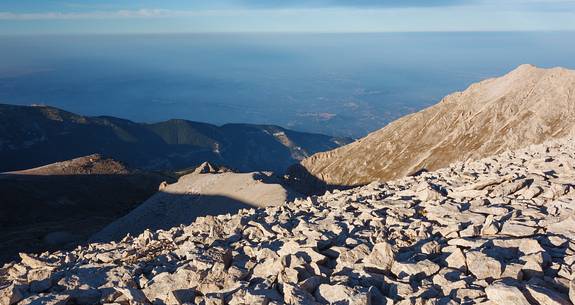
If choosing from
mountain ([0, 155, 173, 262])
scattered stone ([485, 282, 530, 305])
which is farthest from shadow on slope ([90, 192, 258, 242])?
scattered stone ([485, 282, 530, 305])

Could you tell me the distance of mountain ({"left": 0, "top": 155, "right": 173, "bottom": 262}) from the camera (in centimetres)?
4825

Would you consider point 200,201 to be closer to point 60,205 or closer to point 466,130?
point 60,205

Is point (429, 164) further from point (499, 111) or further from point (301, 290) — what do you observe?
point (301, 290)

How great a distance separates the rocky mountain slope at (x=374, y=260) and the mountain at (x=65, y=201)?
34123mm

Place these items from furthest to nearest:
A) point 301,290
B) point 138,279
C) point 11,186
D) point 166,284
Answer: point 11,186 < point 138,279 < point 166,284 < point 301,290

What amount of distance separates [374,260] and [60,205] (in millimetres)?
76115

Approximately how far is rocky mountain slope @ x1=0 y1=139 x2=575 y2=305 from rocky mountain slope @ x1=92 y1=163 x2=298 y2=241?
33.3 meters

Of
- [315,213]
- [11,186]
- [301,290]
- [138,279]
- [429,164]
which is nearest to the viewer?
[301,290]

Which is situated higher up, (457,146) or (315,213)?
(315,213)

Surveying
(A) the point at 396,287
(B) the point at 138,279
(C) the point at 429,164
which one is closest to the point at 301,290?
(A) the point at 396,287

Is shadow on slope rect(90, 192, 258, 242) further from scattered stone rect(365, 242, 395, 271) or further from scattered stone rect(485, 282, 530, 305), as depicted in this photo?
scattered stone rect(485, 282, 530, 305)

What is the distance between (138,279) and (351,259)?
541 cm

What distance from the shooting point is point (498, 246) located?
10.9m

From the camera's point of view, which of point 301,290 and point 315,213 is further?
point 315,213
